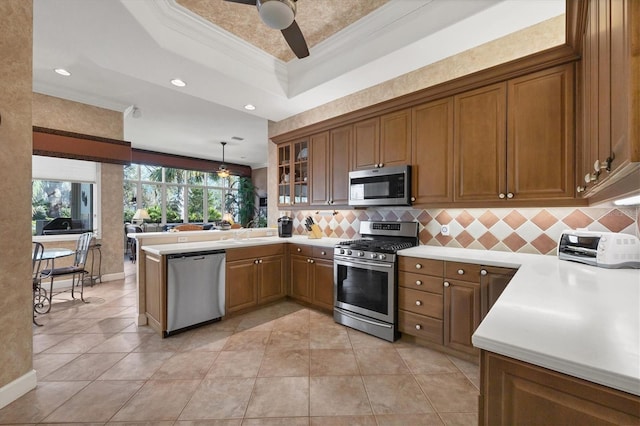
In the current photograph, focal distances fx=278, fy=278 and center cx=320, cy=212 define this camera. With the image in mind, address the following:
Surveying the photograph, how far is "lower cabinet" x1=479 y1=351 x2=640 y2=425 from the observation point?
63 cm

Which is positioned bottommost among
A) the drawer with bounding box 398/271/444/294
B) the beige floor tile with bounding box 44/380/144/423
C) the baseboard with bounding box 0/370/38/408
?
the beige floor tile with bounding box 44/380/144/423

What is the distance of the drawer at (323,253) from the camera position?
10.8ft

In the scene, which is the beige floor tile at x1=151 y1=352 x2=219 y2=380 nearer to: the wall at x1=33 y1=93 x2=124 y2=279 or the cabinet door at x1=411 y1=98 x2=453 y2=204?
the cabinet door at x1=411 y1=98 x2=453 y2=204

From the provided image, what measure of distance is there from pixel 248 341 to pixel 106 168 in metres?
4.25

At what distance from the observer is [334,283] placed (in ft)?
10.3

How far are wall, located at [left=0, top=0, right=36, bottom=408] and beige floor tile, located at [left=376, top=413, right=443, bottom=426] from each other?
2.39m

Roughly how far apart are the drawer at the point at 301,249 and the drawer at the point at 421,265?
1243 mm

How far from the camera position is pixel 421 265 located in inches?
98.8

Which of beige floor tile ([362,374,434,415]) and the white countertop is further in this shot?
beige floor tile ([362,374,434,415])

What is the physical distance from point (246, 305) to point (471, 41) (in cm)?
356

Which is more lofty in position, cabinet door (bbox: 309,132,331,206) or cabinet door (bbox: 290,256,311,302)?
cabinet door (bbox: 309,132,331,206)

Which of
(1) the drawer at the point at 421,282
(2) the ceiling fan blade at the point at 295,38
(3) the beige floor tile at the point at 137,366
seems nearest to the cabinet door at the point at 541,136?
(1) the drawer at the point at 421,282

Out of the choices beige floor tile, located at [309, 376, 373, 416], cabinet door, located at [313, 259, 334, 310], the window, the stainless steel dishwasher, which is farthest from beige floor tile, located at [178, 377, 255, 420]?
the window

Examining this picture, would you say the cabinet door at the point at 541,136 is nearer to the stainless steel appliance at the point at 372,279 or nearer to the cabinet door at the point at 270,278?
the stainless steel appliance at the point at 372,279
